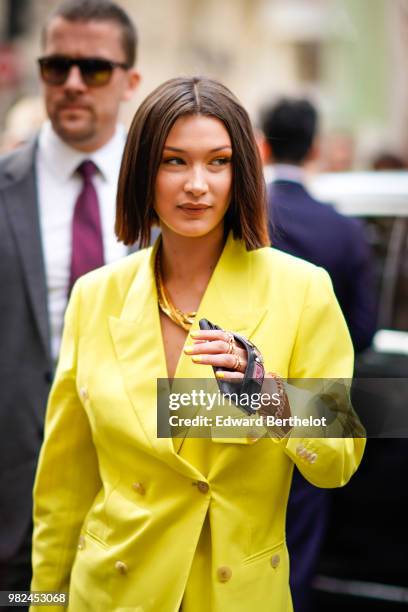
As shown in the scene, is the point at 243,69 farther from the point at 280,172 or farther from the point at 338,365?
the point at 338,365

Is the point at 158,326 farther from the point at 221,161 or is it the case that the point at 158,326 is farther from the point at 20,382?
the point at 20,382

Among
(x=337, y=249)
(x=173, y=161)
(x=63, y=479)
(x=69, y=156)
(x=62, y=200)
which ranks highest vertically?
(x=173, y=161)

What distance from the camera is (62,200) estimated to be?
3.91 meters

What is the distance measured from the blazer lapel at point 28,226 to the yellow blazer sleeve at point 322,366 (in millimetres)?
1344

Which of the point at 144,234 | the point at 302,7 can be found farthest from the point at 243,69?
the point at 144,234

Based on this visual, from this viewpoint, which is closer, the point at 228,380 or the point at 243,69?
the point at 228,380

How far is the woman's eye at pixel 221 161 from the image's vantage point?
8.37 ft

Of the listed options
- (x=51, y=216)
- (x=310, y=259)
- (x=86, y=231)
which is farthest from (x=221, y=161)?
(x=310, y=259)

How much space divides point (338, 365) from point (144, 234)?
25.8 inches

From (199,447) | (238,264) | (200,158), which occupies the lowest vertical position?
(199,447)

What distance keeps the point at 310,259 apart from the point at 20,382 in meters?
1.30

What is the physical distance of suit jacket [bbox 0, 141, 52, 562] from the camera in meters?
3.62

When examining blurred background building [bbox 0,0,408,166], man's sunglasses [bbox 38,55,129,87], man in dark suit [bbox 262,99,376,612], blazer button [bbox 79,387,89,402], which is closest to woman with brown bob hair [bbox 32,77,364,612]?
blazer button [bbox 79,387,89,402]

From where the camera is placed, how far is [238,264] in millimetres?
2645
